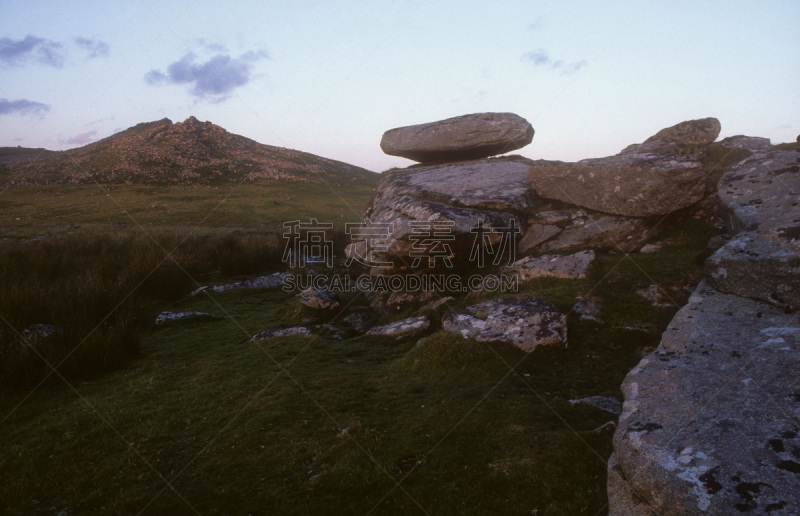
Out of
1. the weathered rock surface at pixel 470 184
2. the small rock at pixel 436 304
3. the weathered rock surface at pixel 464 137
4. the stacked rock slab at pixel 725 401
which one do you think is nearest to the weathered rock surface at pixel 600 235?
the weathered rock surface at pixel 470 184

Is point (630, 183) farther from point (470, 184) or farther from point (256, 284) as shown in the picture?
point (256, 284)

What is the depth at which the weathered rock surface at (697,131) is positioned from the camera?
11336mm

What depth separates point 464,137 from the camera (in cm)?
1316

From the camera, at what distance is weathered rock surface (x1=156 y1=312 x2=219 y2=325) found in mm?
9352

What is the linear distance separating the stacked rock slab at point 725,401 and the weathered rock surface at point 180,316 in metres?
8.48

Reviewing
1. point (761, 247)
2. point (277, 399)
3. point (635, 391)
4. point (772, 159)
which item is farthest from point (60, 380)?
point (772, 159)

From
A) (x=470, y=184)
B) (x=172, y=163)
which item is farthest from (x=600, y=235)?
(x=172, y=163)

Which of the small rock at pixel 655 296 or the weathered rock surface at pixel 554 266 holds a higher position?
the weathered rock surface at pixel 554 266

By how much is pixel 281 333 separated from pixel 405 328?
243cm

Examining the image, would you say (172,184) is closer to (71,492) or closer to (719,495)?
(71,492)

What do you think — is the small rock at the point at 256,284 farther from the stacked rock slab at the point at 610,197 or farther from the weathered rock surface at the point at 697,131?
the weathered rock surface at the point at 697,131

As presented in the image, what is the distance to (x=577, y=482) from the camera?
3.42 meters

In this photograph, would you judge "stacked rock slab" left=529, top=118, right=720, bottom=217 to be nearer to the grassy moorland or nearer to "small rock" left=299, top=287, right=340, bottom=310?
the grassy moorland

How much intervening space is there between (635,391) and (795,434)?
1.11 metres
